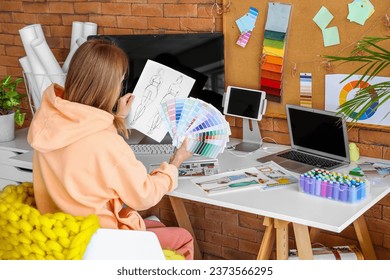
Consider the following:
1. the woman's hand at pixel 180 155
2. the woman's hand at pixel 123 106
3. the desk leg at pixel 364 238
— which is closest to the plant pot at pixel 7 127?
the woman's hand at pixel 123 106

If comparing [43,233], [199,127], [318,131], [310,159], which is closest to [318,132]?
[318,131]

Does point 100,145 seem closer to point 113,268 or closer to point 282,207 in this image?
point 113,268

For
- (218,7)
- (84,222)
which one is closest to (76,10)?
(218,7)

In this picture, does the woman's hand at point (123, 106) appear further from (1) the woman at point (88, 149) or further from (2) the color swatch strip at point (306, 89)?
(2) the color swatch strip at point (306, 89)

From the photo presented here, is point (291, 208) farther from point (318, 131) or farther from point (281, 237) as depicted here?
point (318, 131)

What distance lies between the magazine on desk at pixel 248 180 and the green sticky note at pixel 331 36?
0.57m

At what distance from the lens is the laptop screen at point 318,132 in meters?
2.48

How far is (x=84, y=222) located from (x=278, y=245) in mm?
855

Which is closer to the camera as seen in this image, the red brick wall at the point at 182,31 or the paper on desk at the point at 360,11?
the paper on desk at the point at 360,11

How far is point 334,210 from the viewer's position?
2.07 m

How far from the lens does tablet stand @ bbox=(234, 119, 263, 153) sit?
2.81 meters

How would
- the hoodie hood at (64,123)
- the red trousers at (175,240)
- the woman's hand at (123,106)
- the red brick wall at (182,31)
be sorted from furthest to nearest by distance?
the red brick wall at (182,31), the red trousers at (175,240), the woman's hand at (123,106), the hoodie hood at (64,123)

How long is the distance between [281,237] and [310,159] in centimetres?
43

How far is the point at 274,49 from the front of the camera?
273 centimetres
